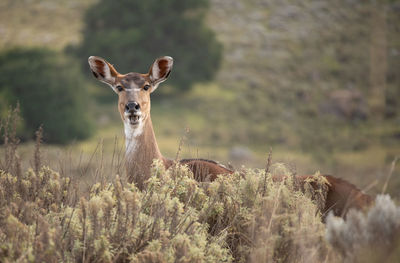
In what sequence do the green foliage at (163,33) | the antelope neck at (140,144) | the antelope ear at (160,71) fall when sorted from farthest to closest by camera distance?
the green foliage at (163,33), the antelope ear at (160,71), the antelope neck at (140,144)

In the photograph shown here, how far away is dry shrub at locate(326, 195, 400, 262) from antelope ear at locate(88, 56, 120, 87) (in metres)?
4.18

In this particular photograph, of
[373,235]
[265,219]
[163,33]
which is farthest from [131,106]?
[163,33]

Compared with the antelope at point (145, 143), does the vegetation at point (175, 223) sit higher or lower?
lower

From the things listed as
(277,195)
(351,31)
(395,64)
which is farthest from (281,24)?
(277,195)

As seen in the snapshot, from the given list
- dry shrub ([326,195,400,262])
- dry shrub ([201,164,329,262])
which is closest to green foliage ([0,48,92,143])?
dry shrub ([201,164,329,262])

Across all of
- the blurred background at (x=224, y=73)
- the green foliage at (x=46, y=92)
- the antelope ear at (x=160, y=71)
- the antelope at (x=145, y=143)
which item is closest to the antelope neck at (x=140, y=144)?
the antelope at (x=145, y=143)

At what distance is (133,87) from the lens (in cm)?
701

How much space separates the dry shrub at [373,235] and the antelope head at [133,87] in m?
3.32

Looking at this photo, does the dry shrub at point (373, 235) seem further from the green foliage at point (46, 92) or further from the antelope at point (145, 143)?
the green foliage at point (46, 92)

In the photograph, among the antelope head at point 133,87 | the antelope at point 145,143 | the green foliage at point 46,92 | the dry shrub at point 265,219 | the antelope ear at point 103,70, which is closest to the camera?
the dry shrub at point 265,219

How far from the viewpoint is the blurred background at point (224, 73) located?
39.0m

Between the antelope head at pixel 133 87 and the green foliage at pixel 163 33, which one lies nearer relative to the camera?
the antelope head at pixel 133 87

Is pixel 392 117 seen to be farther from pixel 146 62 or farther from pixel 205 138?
pixel 146 62

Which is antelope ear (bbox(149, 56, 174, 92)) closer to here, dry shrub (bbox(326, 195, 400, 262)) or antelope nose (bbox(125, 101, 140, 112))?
antelope nose (bbox(125, 101, 140, 112))
